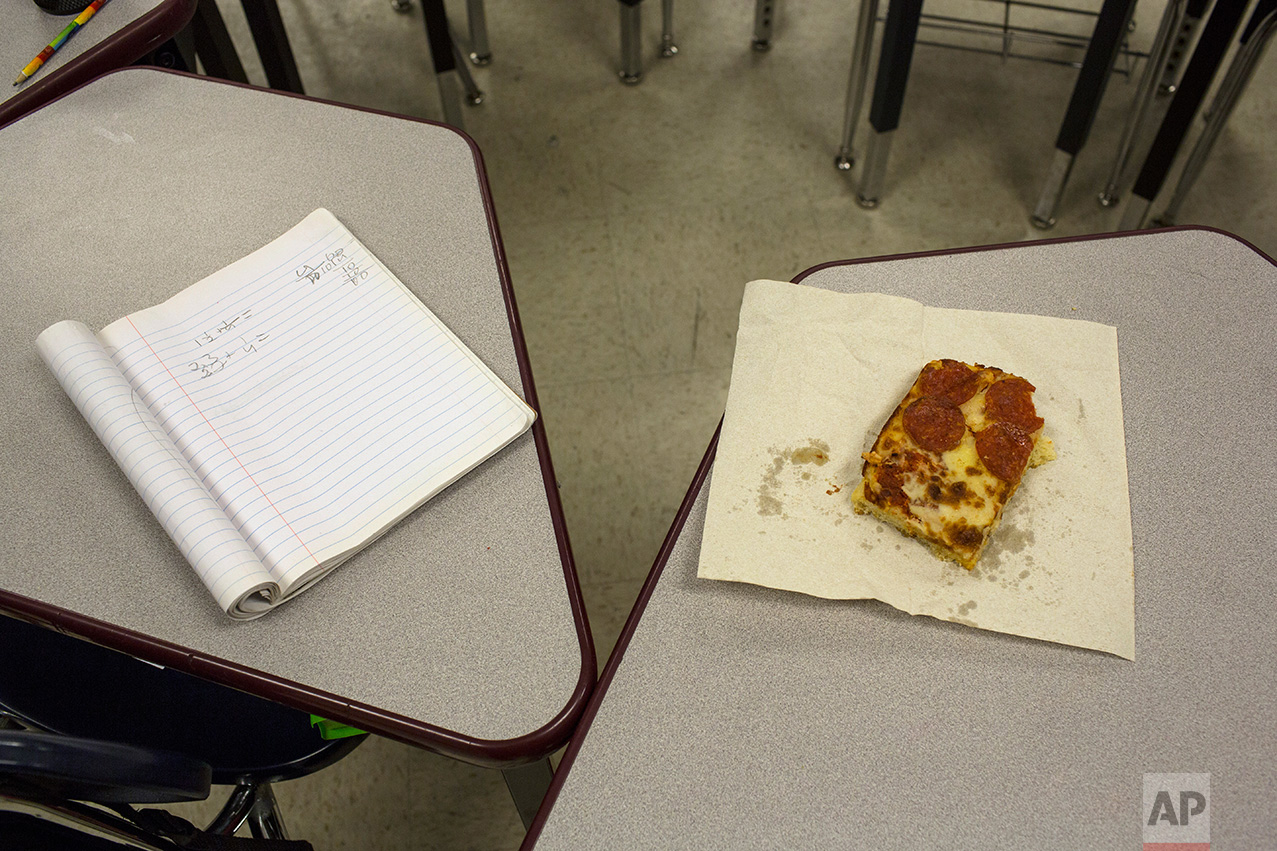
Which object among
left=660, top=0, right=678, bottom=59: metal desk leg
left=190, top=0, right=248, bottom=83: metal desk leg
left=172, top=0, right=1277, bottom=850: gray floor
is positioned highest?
left=190, top=0, right=248, bottom=83: metal desk leg

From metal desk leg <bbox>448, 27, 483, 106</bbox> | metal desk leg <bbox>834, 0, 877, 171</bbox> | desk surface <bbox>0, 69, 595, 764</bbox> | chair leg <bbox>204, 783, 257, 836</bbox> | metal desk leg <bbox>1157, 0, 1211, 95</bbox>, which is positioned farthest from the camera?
metal desk leg <bbox>448, 27, 483, 106</bbox>

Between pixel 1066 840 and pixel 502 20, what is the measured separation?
2.64m

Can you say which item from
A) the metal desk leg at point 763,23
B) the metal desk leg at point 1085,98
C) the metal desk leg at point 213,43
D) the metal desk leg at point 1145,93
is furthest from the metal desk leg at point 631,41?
the metal desk leg at point 1145,93

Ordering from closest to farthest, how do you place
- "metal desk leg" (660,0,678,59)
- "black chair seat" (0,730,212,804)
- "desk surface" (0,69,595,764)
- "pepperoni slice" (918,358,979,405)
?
1. "black chair seat" (0,730,212,804)
2. "desk surface" (0,69,595,764)
3. "pepperoni slice" (918,358,979,405)
4. "metal desk leg" (660,0,678,59)

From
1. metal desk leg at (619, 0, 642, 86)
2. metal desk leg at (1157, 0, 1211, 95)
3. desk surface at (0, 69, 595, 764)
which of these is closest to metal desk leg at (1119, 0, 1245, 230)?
metal desk leg at (1157, 0, 1211, 95)

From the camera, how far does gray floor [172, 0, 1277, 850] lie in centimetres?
201

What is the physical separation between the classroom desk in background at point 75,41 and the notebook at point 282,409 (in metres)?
0.49

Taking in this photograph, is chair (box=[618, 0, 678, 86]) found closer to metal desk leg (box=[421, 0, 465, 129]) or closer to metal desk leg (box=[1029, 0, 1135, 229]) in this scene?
metal desk leg (box=[421, 0, 465, 129])

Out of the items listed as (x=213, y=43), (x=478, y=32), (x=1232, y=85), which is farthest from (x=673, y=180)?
(x=1232, y=85)

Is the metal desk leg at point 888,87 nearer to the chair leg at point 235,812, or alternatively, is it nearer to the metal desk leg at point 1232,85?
the metal desk leg at point 1232,85

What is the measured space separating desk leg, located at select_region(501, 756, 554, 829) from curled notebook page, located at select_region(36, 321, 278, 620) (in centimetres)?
29

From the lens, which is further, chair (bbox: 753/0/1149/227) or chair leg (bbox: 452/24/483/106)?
chair leg (bbox: 452/24/483/106)

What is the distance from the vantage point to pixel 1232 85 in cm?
192

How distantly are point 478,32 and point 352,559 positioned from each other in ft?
6.82
